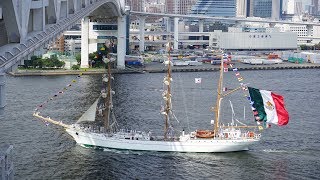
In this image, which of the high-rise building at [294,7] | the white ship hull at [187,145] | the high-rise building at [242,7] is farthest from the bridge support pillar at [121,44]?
the high-rise building at [294,7]

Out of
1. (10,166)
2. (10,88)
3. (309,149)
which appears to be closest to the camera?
(10,166)

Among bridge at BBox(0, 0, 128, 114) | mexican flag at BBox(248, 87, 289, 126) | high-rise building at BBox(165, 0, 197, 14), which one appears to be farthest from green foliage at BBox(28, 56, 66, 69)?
high-rise building at BBox(165, 0, 197, 14)

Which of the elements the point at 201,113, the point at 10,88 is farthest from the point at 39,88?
the point at 201,113

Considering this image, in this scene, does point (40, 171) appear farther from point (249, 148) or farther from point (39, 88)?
point (39, 88)

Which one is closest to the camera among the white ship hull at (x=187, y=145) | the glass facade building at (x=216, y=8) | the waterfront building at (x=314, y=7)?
the white ship hull at (x=187, y=145)

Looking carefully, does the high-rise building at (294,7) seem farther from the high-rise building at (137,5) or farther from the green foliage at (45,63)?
the green foliage at (45,63)

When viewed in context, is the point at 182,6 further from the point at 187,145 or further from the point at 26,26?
the point at 26,26
